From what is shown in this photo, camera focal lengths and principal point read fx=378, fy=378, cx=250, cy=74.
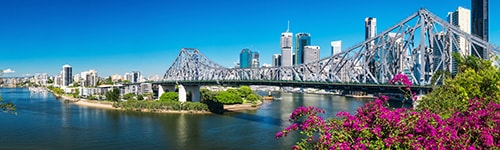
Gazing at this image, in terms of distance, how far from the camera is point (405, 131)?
4.27 m

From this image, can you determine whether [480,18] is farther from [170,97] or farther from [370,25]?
[170,97]

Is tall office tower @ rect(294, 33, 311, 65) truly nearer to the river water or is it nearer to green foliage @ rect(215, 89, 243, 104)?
green foliage @ rect(215, 89, 243, 104)

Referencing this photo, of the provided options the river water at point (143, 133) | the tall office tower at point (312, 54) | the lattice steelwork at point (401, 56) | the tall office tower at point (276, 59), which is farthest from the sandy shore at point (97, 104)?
the tall office tower at point (276, 59)

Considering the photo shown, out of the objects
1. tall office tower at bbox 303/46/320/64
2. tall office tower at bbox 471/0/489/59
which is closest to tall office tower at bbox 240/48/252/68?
tall office tower at bbox 303/46/320/64

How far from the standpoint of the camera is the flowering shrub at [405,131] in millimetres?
4004

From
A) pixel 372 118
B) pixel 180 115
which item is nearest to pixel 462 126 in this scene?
pixel 372 118

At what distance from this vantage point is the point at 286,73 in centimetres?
3362

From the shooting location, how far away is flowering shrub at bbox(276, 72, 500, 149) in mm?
4004

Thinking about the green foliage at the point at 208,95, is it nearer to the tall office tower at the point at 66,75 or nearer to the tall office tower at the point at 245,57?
the tall office tower at the point at 66,75

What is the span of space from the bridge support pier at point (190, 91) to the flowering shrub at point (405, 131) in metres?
33.1

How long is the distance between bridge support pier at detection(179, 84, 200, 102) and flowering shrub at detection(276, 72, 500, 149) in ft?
109

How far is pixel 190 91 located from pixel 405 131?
34999 mm

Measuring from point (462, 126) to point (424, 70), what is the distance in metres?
18.0

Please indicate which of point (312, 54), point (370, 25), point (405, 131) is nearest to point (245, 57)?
point (312, 54)
